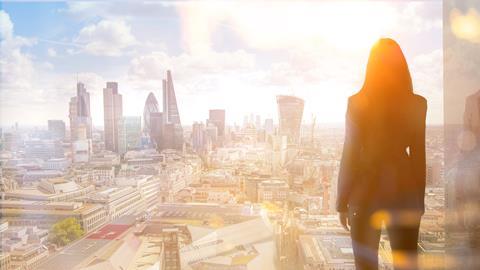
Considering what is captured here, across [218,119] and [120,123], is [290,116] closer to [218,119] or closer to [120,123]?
[218,119]

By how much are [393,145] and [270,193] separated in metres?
1.15

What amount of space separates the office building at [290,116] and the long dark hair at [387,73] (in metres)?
1.00

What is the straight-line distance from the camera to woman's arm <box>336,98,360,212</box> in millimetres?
1383

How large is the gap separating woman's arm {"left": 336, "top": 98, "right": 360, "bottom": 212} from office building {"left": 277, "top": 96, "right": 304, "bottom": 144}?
99cm

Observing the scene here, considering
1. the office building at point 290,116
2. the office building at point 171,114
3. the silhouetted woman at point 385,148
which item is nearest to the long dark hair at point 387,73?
the silhouetted woman at point 385,148

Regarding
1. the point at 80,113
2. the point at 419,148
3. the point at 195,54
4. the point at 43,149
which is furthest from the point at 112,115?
the point at 419,148

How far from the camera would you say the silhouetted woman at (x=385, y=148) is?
1.38m

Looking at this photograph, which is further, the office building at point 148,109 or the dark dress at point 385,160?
the office building at point 148,109

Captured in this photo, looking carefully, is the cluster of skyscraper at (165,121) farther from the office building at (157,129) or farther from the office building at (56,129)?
the office building at (56,129)

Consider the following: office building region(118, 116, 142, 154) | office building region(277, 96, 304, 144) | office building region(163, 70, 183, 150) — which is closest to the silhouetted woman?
office building region(277, 96, 304, 144)

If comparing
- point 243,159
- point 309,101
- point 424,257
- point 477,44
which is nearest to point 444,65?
point 477,44

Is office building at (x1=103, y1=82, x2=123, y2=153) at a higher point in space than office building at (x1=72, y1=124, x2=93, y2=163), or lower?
higher

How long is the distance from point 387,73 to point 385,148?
0.24m

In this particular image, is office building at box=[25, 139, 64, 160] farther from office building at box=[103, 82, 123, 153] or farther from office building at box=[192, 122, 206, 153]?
office building at box=[192, 122, 206, 153]
